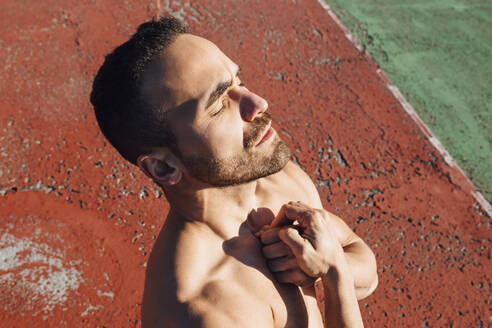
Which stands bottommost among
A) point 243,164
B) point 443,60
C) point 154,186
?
point 154,186

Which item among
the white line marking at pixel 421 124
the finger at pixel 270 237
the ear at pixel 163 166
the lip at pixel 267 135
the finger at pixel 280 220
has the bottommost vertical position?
the white line marking at pixel 421 124

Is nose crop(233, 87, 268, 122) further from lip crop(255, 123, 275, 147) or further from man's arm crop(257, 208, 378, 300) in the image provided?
man's arm crop(257, 208, 378, 300)

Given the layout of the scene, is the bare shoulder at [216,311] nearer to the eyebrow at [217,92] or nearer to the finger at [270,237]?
the finger at [270,237]

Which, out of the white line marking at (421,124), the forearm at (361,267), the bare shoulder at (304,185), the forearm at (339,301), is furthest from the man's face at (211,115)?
the white line marking at (421,124)

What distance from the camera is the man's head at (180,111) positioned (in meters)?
1.79

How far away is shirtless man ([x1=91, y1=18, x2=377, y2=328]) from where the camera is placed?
1774 mm

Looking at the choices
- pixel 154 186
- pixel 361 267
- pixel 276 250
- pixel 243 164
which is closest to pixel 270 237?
pixel 276 250

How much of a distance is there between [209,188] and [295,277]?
0.58m

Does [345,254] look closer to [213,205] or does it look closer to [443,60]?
[213,205]

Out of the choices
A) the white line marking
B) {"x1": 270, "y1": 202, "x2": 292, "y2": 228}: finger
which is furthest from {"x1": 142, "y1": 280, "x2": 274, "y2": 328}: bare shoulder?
the white line marking

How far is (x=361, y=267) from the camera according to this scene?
229cm

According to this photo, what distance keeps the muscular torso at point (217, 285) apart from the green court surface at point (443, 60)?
10.2 feet

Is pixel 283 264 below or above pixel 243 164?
below

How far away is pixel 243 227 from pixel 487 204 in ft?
9.95
